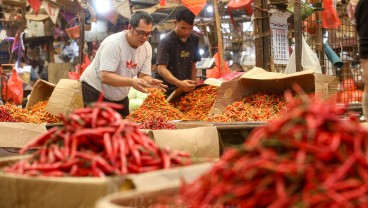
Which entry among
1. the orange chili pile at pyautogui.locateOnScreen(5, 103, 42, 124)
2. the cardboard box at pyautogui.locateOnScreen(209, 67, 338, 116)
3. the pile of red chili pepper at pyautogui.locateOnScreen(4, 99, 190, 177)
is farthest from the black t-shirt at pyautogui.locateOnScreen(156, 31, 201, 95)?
the pile of red chili pepper at pyautogui.locateOnScreen(4, 99, 190, 177)

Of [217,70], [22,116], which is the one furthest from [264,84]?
[217,70]

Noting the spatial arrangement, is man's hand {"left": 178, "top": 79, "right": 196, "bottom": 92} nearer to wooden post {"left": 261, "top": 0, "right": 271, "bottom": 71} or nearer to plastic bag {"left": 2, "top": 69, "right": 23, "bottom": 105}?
wooden post {"left": 261, "top": 0, "right": 271, "bottom": 71}

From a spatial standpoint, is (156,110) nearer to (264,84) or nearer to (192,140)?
(264,84)

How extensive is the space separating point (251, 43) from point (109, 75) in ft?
28.3

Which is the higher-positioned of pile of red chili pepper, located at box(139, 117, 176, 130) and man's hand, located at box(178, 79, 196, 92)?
man's hand, located at box(178, 79, 196, 92)

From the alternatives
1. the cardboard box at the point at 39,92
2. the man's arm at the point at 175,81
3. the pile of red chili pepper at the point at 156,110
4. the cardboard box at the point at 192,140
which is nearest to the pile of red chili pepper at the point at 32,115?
the cardboard box at the point at 39,92

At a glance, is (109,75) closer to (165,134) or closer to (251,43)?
(165,134)

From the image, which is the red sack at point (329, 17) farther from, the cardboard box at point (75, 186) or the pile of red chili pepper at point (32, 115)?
the cardboard box at point (75, 186)

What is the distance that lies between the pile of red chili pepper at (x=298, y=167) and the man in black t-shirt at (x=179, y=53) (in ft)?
14.8

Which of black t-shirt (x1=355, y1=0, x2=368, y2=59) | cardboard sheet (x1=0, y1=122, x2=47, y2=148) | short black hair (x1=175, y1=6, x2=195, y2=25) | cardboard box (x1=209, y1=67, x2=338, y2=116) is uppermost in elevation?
short black hair (x1=175, y1=6, x2=195, y2=25)

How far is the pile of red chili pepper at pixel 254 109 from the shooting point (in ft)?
16.5

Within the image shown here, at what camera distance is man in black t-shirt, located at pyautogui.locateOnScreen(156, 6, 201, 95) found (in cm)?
628

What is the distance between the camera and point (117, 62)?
5.27m

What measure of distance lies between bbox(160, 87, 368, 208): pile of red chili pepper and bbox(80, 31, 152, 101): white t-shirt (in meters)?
3.77
